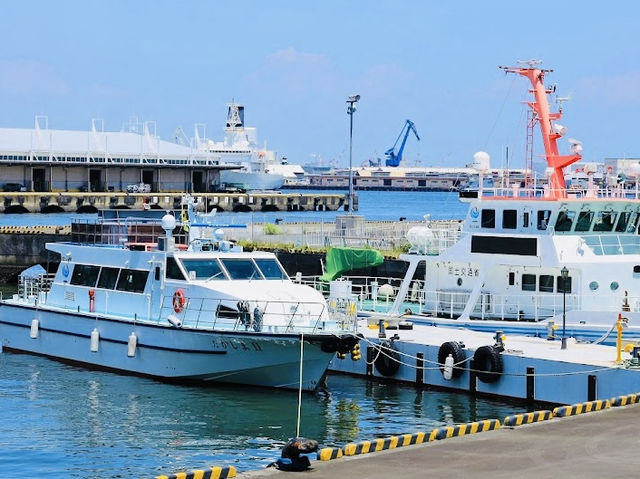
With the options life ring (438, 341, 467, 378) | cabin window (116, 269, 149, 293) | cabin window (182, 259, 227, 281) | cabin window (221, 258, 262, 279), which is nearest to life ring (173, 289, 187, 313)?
cabin window (182, 259, 227, 281)

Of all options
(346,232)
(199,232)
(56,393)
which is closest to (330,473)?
(56,393)

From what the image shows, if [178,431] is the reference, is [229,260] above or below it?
above

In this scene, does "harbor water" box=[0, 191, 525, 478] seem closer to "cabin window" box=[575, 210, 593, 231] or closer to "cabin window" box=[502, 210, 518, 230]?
"cabin window" box=[502, 210, 518, 230]

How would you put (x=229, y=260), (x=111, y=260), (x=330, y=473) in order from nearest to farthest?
(x=330, y=473)
(x=229, y=260)
(x=111, y=260)

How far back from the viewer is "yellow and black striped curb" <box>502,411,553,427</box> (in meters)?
19.6

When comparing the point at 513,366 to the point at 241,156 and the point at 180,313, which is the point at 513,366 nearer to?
the point at 180,313

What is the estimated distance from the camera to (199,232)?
3241cm

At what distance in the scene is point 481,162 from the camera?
3309cm

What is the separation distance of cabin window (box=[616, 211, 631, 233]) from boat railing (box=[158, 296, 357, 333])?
7.90 m

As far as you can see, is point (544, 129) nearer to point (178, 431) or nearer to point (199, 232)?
point (199, 232)

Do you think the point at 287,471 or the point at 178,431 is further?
the point at 178,431

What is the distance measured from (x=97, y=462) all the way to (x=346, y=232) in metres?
33.9

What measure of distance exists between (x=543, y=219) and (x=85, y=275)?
1184 cm

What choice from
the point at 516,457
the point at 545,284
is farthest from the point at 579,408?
the point at 545,284
